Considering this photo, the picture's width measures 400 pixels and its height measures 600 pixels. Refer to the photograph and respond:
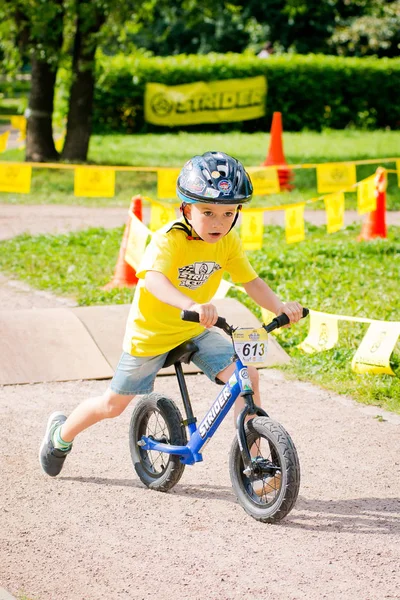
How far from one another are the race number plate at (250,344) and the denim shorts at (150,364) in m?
0.27

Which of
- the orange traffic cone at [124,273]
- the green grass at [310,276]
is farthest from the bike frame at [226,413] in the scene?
the orange traffic cone at [124,273]

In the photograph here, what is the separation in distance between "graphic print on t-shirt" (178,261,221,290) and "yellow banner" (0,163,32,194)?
6.67 m

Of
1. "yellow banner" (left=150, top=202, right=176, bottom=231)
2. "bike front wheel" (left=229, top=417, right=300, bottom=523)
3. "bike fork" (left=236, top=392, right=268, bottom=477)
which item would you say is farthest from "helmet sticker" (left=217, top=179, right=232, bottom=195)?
"yellow banner" (left=150, top=202, right=176, bottom=231)

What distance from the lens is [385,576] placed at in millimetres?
4027

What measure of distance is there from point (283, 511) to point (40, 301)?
4968 millimetres

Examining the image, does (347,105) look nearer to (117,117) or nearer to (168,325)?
(117,117)

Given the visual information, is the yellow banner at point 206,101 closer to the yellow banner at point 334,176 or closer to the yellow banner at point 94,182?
the yellow banner at point 334,176

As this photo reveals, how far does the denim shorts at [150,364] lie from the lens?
15.3ft

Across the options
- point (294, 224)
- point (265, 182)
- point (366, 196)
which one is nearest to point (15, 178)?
point (294, 224)

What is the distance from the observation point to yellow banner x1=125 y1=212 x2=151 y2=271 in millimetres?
8859

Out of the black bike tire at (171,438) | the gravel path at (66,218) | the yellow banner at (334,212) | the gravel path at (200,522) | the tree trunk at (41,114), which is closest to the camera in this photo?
the gravel path at (200,522)

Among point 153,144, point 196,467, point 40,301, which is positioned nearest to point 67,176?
point 153,144

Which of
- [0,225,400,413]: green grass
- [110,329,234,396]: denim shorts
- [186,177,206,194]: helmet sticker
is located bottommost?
[0,225,400,413]: green grass

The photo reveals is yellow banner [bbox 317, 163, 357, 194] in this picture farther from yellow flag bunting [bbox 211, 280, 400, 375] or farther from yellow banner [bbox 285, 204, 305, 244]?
yellow flag bunting [bbox 211, 280, 400, 375]
